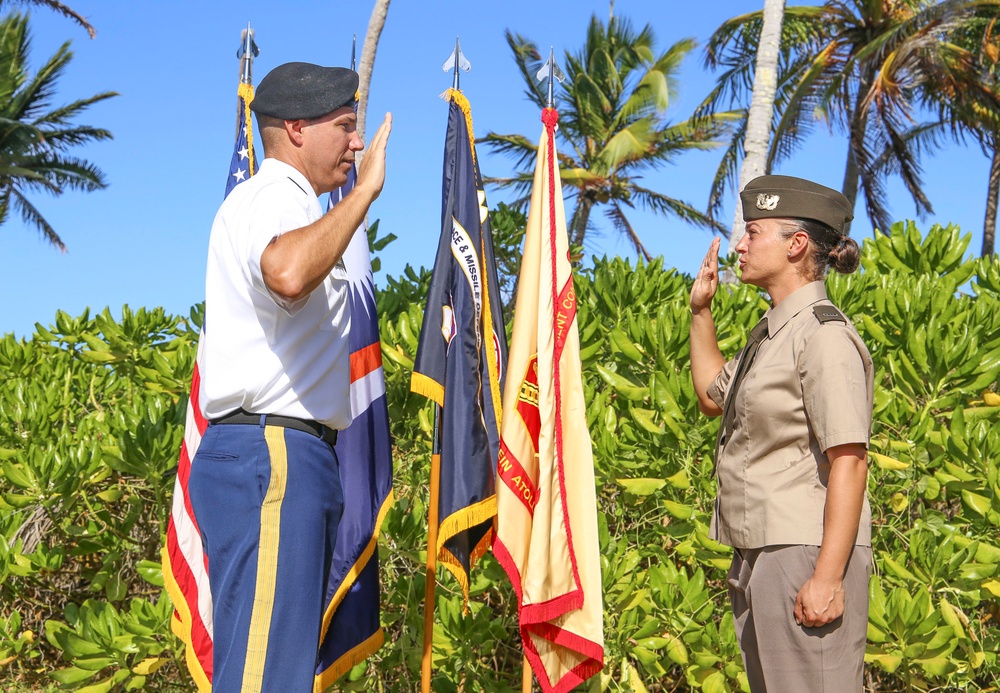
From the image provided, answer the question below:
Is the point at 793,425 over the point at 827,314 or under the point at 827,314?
under

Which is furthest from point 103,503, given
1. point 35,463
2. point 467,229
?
point 467,229

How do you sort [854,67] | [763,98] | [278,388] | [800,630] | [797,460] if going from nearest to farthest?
[278,388], [800,630], [797,460], [763,98], [854,67]

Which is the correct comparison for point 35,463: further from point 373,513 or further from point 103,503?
point 373,513

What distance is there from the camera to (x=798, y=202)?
2.72 metres

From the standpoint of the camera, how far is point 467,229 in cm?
416

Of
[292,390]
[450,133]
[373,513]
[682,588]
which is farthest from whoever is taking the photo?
[450,133]

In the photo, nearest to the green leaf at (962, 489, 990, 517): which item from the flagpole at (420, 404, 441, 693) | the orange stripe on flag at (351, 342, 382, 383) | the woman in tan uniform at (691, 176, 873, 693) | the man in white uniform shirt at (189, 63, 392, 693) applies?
the woman in tan uniform at (691, 176, 873, 693)

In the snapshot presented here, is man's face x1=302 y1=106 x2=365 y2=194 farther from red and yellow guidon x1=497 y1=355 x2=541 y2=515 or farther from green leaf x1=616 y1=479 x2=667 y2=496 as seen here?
green leaf x1=616 y1=479 x2=667 y2=496

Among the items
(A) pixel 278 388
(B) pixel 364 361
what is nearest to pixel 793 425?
(A) pixel 278 388

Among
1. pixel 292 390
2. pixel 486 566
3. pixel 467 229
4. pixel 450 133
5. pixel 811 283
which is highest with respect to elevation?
pixel 450 133

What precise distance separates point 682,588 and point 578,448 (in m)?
0.74

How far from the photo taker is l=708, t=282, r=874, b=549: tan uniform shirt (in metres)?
2.48

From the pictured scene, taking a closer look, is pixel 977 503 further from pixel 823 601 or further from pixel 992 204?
pixel 992 204

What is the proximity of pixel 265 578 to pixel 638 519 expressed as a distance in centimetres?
264
